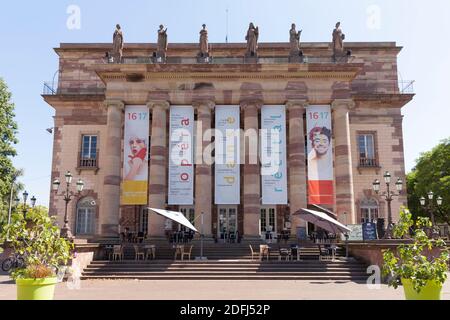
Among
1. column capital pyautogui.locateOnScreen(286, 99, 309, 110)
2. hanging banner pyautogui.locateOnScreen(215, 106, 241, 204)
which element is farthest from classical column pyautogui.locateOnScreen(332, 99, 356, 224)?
hanging banner pyautogui.locateOnScreen(215, 106, 241, 204)

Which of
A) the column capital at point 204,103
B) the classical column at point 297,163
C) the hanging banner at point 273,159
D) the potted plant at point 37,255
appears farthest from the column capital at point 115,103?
the potted plant at point 37,255

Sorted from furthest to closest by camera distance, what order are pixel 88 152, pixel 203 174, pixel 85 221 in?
pixel 88 152 → pixel 85 221 → pixel 203 174

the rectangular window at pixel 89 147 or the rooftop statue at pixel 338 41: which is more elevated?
the rooftop statue at pixel 338 41

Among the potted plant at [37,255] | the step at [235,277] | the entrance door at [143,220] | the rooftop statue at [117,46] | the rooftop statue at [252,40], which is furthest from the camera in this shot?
the entrance door at [143,220]

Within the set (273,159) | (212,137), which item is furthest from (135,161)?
(273,159)

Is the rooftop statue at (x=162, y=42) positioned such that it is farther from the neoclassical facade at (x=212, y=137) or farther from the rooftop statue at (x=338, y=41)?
the rooftop statue at (x=338, y=41)

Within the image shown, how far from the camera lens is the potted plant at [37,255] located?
855cm

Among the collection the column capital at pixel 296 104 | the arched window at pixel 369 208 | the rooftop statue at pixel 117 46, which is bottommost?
the arched window at pixel 369 208

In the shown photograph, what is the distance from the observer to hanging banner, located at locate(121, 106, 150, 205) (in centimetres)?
2550

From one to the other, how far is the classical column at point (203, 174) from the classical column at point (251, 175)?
7.41 ft

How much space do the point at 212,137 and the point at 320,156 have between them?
285 inches

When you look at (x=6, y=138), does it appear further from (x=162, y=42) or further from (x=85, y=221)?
(x=162, y=42)

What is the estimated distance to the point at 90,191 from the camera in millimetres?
30375

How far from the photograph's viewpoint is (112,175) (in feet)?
86.2
